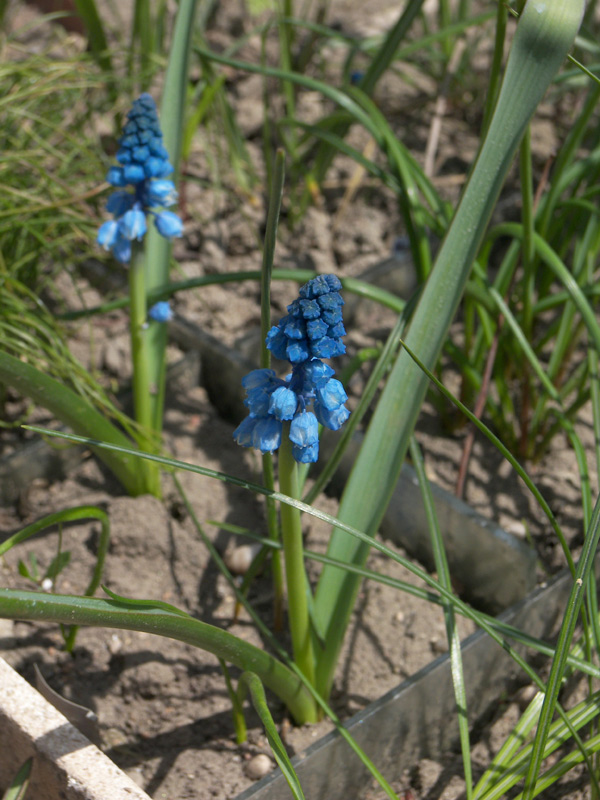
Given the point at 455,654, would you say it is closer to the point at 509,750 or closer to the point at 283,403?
the point at 509,750

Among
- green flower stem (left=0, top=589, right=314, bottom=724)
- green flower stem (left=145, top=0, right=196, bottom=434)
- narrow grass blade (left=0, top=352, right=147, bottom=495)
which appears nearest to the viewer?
green flower stem (left=0, top=589, right=314, bottom=724)

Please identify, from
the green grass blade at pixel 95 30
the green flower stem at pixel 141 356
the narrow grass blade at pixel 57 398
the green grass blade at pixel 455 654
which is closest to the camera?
the green grass blade at pixel 455 654

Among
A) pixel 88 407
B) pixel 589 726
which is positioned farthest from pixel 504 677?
pixel 88 407

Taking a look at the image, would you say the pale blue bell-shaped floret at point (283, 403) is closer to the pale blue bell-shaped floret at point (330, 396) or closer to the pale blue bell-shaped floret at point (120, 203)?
the pale blue bell-shaped floret at point (330, 396)

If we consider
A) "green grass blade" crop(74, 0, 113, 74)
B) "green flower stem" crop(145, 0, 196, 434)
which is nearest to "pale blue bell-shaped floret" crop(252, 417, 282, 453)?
"green flower stem" crop(145, 0, 196, 434)

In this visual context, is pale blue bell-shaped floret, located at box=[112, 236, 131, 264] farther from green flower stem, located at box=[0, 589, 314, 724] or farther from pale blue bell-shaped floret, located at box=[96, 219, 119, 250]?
green flower stem, located at box=[0, 589, 314, 724]

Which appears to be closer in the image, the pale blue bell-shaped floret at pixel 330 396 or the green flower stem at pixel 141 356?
the pale blue bell-shaped floret at pixel 330 396

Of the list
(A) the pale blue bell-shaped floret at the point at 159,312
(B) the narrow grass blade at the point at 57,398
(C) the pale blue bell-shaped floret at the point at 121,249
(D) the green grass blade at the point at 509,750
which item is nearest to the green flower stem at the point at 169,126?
(A) the pale blue bell-shaped floret at the point at 159,312
